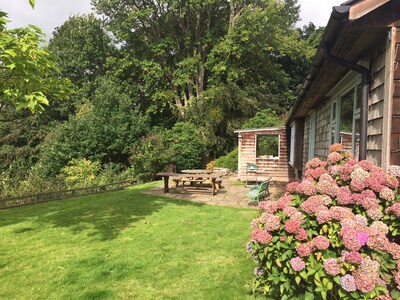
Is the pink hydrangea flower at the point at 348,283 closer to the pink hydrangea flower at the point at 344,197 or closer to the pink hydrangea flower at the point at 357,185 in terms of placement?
the pink hydrangea flower at the point at 344,197

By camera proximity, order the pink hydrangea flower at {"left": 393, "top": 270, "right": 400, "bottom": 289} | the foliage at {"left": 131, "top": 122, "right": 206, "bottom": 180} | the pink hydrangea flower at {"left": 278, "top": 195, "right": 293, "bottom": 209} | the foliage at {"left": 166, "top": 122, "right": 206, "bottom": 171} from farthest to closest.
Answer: the foliage at {"left": 166, "top": 122, "right": 206, "bottom": 171} < the foliage at {"left": 131, "top": 122, "right": 206, "bottom": 180} < the pink hydrangea flower at {"left": 278, "top": 195, "right": 293, "bottom": 209} < the pink hydrangea flower at {"left": 393, "top": 270, "right": 400, "bottom": 289}

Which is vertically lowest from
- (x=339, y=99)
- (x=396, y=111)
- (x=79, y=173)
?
(x=79, y=173)

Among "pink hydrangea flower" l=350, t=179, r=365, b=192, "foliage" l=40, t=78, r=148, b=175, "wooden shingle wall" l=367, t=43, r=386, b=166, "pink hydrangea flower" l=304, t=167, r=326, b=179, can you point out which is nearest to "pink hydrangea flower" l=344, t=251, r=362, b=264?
"pink hydrangea flower" l=350, t=179, r=365, b=192

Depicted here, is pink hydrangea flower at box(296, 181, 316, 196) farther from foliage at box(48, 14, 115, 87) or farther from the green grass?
foliage at box(48, 14, 115, 87)

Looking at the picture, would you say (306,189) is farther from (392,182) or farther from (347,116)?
(347,116)

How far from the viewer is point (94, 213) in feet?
27.2

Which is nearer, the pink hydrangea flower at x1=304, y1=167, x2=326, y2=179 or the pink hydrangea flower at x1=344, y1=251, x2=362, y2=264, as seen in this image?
the pink hydrangea flower at x1=344, y1=251, x2=362, y2=264

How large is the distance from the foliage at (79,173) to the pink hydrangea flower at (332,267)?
44.9 feet

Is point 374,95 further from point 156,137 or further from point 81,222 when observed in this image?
point 156,137

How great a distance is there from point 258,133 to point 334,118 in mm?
9939

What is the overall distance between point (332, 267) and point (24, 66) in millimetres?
4750

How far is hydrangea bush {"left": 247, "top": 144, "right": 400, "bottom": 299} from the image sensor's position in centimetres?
226

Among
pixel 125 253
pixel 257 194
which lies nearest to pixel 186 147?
pixel 257 194

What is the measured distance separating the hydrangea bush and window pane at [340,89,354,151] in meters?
1.74
